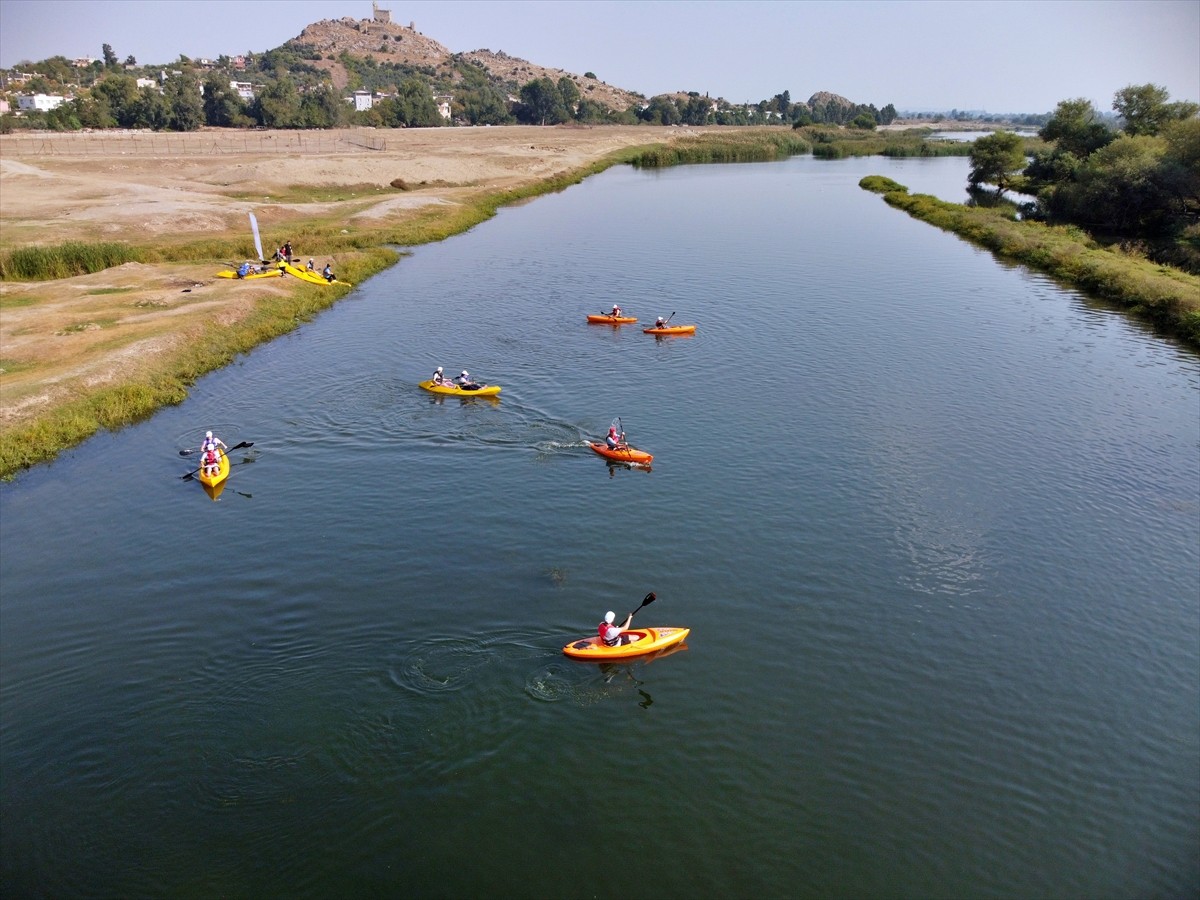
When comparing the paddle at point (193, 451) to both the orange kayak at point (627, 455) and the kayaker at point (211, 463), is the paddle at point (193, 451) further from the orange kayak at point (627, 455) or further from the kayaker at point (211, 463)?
the orange kayak at point (627, 455)

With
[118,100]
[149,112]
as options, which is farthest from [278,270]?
[118,100]

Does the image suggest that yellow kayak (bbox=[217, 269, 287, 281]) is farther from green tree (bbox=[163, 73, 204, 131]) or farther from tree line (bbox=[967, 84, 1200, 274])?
green tree (bbox=[163, 73, 204, 131])

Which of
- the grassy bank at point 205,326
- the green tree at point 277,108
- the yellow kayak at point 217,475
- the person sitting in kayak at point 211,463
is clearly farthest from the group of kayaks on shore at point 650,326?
the green tree at point 277,108

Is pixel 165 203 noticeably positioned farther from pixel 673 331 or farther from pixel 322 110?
pixel 322 110

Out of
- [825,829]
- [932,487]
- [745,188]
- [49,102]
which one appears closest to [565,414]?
[932,487]

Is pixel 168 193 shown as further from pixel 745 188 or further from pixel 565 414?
pixel 745 188
